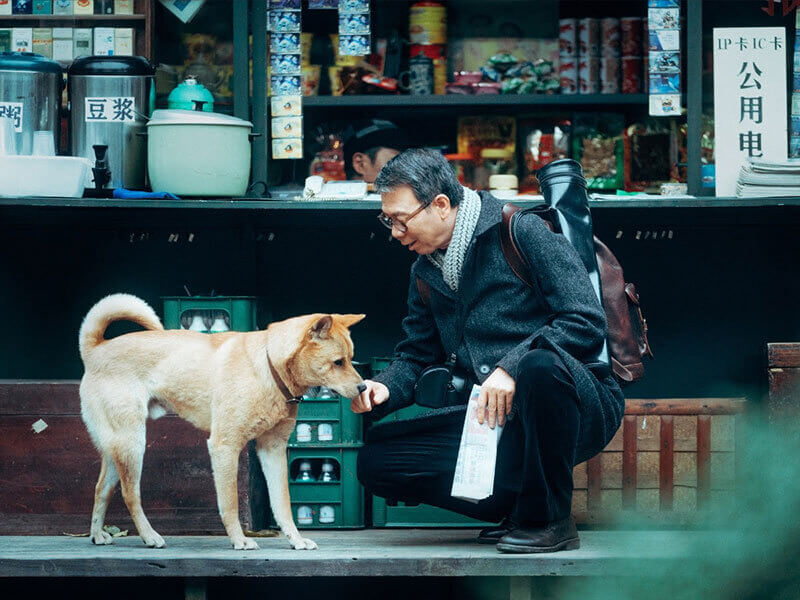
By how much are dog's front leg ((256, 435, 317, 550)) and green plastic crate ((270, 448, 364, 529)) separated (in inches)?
30.5

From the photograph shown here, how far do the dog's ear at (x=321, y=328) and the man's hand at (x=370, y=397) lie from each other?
22 centimetres

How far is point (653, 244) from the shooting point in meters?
5.40

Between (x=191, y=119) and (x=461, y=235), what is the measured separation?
164 cm

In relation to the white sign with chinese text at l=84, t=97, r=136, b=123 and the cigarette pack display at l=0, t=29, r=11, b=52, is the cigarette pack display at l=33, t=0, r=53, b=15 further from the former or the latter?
the white sign with chinese text at l=84, t=97, r=136, b=123

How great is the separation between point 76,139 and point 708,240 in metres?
3.10

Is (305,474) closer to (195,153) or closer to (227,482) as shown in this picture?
(227,482)

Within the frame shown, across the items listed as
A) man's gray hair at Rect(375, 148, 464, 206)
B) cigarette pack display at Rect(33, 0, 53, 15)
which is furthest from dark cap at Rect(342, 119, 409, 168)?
man's gray hair at Rect(375, 148, 464, 206)

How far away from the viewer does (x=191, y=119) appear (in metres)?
4.68

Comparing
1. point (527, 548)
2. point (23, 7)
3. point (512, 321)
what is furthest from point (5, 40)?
point (527, 548)

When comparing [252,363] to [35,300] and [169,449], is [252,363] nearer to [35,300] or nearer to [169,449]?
[169,449]

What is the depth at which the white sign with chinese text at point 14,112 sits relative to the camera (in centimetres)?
479

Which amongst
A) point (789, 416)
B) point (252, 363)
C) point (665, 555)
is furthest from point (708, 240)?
point (665, 555)

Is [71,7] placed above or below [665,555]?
above

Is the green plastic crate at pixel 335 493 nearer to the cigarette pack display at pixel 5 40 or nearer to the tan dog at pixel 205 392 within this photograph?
the tan dog at pixel 205 392
